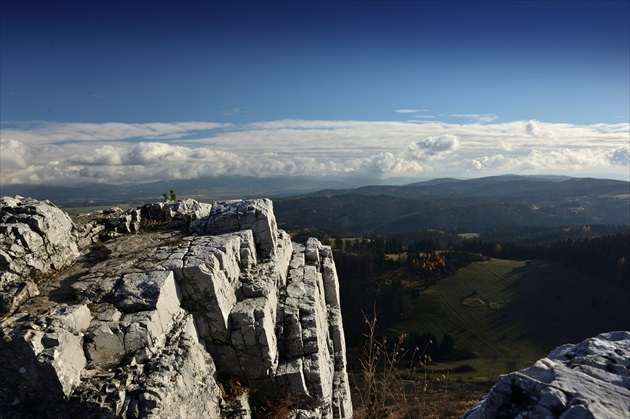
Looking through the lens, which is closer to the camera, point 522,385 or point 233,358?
point 522,385

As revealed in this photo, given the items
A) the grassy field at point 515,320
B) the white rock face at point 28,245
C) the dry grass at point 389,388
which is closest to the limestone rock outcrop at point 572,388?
the dry grass at point 389,388

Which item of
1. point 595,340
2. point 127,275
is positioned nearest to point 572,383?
point 595,340

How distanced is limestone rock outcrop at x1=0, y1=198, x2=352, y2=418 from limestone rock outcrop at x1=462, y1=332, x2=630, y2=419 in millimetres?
10076

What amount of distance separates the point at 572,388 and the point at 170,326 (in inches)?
534

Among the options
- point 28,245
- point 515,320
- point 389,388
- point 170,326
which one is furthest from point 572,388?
point 515,320

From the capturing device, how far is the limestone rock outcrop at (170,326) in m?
11.4

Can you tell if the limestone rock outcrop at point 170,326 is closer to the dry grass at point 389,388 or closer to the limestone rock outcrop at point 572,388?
the dry grass at point 389,388

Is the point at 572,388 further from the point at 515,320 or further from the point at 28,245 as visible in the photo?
the point at 515,320

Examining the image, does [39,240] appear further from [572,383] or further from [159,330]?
[572,383]

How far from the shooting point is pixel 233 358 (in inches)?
663

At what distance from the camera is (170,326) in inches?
587

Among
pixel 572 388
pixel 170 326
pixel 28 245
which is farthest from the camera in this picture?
pixel 28 245

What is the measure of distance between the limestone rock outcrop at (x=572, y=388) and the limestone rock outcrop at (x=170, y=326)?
33.1 ft

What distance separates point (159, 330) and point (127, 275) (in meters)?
3.24
